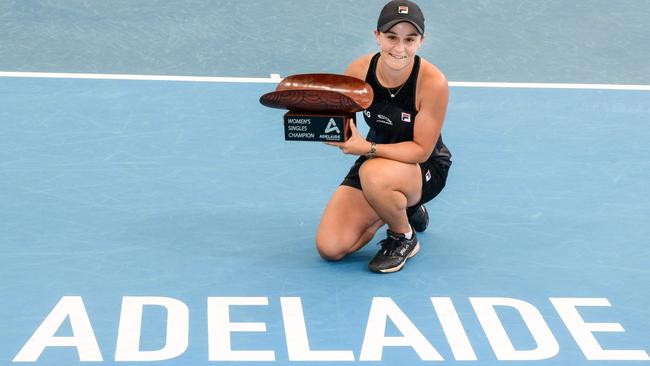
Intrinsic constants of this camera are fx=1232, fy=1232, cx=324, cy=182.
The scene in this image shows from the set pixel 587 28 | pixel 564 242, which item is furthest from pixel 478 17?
pixel 564 242

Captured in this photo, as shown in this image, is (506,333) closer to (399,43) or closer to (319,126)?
(319,126)

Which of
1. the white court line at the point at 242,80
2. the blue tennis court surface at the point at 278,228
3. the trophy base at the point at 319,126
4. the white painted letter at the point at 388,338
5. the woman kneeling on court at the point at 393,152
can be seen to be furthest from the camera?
the white court line at the point at 242,80

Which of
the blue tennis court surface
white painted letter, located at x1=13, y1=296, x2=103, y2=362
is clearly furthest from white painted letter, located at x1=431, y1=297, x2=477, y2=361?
white painted letter, located at x1=13, y1=296, x2=103, y2=362

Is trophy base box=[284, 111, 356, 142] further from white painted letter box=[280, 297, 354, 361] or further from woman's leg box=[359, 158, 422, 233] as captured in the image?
white painted letter box=[280, 297, 354, 361]

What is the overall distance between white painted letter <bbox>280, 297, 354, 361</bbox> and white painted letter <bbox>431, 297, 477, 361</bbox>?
1.65 ft

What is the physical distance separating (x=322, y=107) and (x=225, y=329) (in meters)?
1.18

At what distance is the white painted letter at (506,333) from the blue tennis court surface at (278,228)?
12 millimetres

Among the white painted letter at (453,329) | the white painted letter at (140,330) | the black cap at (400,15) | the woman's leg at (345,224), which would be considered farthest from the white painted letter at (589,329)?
the white painted letter at (140,330)

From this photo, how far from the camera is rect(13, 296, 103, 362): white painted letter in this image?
5625mm

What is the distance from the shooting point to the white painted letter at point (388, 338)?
5738 mm

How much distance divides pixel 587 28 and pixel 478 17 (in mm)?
931

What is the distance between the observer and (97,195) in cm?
733

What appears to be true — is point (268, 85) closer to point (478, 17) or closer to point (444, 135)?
point (444, 135)

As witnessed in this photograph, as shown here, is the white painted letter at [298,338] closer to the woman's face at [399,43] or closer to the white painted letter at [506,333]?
the white painted letter at [506,333]
